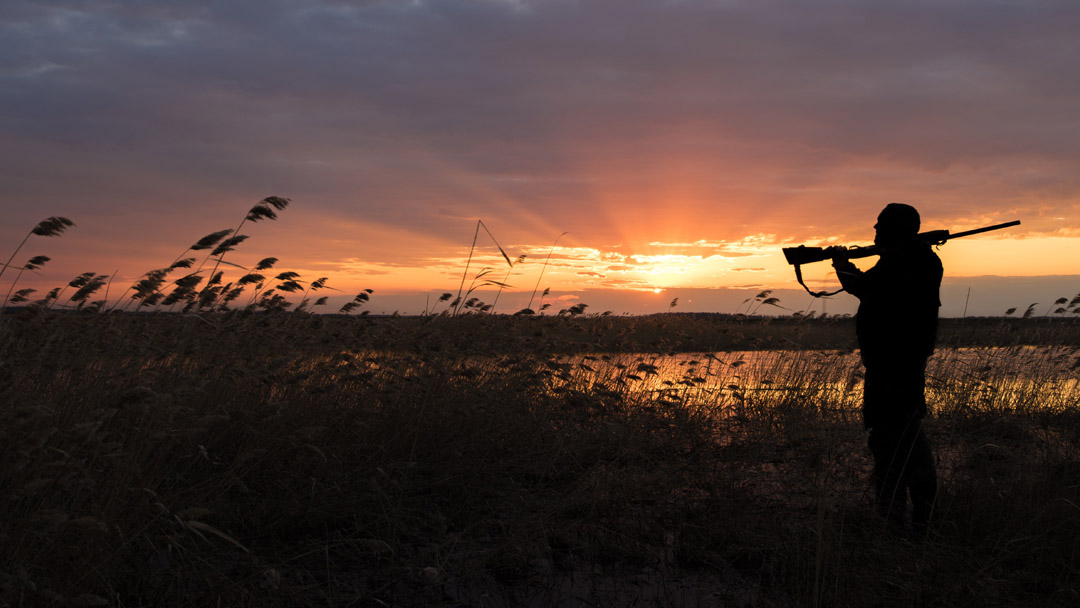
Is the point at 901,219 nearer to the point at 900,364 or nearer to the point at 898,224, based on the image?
the point at 898,224

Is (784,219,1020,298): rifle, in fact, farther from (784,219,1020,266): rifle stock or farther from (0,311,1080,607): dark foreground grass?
(0,311,1080,607): dark foreground grass

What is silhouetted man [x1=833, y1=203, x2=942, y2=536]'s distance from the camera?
14.7ft

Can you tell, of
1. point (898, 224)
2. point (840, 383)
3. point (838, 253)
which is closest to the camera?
point (898, 224)

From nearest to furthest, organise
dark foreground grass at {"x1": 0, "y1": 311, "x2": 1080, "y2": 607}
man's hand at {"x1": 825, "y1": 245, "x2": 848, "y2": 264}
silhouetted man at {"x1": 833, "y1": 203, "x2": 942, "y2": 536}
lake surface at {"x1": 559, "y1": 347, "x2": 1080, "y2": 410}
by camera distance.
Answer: dark foreground grass at {"x1": 0, "y1": 311, "x2": 1080, "y2": 607}, silhouetted man at {"x1": 833, "y1": 203, "x2": 942, "y2": 536}, man's hand at {"x1": 825, "y1": 245, "x2": 848, "y2": 264}, lake surface at {"x1": 559, "y1": 347, "x2": 1080, "y2": 410}

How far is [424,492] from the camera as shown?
507 centimetres

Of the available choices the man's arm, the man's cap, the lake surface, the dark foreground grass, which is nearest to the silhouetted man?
the man's arm

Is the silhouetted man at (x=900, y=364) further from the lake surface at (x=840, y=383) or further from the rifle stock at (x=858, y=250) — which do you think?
the lake surface at (x=840, y=383)

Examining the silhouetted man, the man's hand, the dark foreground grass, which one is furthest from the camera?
the man's hand

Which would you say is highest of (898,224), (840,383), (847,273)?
(898,224)

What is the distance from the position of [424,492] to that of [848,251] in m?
3.74

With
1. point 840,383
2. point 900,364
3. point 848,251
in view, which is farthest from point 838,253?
point 840,383

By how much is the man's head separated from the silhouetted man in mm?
107

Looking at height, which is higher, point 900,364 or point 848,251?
point 848,251

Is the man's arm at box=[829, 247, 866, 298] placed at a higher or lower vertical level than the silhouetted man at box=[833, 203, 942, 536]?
higher
